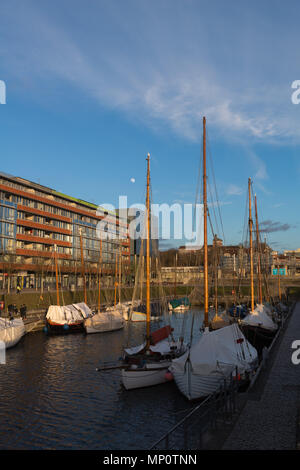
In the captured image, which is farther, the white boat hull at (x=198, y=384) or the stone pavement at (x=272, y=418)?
the white boat hull at (x=198, y=384)

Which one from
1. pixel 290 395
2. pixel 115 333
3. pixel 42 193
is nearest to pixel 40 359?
pixel 115 333

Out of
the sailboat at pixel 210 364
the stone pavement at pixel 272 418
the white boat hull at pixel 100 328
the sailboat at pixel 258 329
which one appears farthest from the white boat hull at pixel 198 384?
the white boat hull at pixel 100 328

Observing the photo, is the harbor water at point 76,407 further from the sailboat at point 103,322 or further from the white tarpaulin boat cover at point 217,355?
the sailboat at point 103,322

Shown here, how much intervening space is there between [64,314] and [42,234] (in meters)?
53.3

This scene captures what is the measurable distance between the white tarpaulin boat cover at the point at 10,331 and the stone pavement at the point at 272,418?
84.6 ft

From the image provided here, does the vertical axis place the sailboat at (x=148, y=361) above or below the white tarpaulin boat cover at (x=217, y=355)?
below

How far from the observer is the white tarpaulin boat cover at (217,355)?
21022 mm

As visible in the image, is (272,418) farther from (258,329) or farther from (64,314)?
(64,314)

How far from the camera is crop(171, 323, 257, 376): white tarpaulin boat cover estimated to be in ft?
69.0

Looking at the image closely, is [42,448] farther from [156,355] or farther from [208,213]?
[208,213]

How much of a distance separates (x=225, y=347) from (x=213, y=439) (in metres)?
9.86

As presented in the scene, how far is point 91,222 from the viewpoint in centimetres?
12488

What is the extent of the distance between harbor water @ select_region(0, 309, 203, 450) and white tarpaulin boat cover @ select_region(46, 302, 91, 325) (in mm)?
12880

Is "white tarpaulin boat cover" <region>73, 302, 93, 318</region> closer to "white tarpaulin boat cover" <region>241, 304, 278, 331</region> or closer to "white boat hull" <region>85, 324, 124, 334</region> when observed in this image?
"white boat hull" <region>85, 324, 124, 334</region>
